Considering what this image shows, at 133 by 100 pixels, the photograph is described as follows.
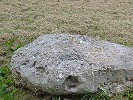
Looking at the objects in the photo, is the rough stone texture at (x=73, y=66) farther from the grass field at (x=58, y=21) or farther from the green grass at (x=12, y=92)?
the grass field at (x=58, y=21)

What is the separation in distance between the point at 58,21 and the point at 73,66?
3487 mm

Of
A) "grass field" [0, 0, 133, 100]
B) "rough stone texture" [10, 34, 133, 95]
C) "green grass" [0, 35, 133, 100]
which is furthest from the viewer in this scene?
"grass field" [0, 0, 133, 100]

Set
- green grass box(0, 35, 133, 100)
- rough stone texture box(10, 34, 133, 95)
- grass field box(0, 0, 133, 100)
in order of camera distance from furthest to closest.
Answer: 1. grass field box(0, 0, 133, 100)
2. green grass box(0, 35, 133, 100)
3. rough stone texture box(10, 34, 133, 95)

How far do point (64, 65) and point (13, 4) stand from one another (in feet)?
17.1

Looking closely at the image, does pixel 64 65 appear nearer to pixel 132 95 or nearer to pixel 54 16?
pixel 132 95

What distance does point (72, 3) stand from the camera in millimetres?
9164

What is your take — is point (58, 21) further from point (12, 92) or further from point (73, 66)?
point (73, 66)

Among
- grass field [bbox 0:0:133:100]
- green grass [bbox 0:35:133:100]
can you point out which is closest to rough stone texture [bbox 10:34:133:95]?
green grass [bbox 0:35:133:100]

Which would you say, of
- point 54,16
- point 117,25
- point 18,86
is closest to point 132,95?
point 18,86

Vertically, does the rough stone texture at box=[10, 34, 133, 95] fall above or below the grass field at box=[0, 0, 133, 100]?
above

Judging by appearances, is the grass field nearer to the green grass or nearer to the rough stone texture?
the green grass

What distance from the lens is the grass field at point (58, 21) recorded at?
642cm

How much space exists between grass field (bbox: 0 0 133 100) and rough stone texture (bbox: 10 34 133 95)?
49 cm

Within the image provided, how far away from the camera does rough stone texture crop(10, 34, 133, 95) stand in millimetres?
4078
